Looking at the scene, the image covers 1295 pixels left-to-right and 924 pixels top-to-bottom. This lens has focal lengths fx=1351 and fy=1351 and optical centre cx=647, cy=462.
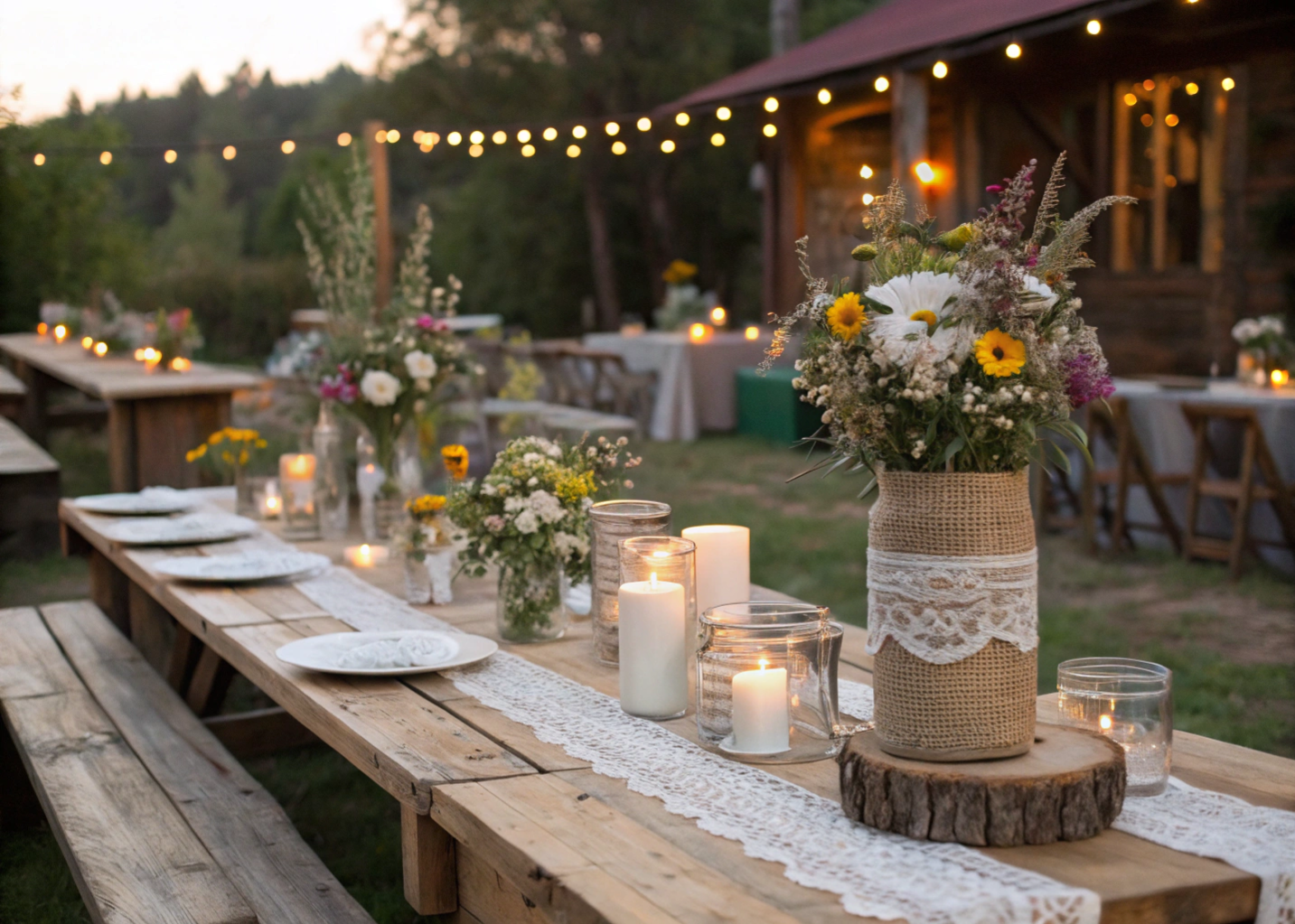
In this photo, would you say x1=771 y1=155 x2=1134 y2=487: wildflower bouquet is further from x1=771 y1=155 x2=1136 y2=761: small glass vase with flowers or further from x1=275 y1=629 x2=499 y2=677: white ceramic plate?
x1=275 y1=629 x2=499 y2=677: white ceramic plate

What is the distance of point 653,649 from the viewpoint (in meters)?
1.89

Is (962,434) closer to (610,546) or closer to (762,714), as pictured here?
(762,714)

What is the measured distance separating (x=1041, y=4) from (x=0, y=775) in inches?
292

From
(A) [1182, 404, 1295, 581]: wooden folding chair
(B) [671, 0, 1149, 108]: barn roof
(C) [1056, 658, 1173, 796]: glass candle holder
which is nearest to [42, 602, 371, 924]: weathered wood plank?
(C) [1056, 658, 1173, 796]: glass candle holder

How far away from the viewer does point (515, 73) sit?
19.5 metres

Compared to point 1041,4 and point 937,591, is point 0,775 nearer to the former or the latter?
point 937,591

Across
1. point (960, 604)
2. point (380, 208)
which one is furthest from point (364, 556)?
point (380, 208)

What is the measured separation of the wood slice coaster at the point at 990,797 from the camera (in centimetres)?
144

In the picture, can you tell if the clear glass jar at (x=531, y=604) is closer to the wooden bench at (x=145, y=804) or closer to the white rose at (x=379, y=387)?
the wooden bench at (x=145, y=804)

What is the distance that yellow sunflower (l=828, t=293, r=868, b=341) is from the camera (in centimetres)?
150

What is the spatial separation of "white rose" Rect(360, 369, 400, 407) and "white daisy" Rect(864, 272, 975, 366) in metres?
2.13

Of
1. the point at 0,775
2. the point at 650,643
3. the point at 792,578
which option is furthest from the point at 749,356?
the point at 650,643

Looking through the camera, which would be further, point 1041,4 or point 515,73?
point 515,73

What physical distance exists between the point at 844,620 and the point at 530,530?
117 inches
